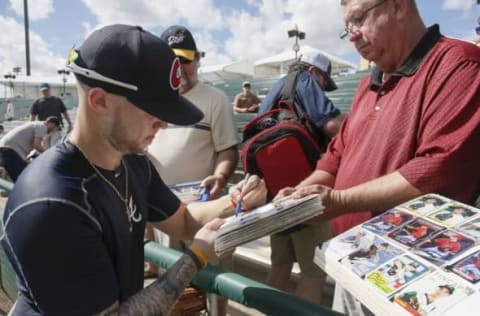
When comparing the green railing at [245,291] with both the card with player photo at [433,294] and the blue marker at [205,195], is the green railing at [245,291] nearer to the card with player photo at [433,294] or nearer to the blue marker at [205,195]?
the card with player photo at [433,294]

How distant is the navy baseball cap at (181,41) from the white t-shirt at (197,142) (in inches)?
10.3

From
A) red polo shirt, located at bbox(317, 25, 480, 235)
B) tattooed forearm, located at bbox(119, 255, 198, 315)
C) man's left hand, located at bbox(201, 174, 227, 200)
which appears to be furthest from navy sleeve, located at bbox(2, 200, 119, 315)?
man's left hand, located at bbox(201, 174, 227, 200)

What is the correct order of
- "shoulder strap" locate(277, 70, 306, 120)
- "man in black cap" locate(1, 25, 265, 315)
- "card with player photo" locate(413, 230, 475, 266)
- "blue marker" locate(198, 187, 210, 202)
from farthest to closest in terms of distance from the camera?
1. "shoulder strap" locate(277, 70, 306, 120)
2. "blue marker" locate(198, 187, 210, 202)
3. "man in black cap" locate(1, 25, 265, 315)
4. "card with player photo" locate(413, 230, 475, 266)

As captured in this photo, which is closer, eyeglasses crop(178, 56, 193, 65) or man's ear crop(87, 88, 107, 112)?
man's ear crop(87, 88, 107, 112)

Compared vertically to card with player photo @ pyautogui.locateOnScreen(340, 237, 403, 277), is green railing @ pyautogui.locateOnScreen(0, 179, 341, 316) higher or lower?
lower

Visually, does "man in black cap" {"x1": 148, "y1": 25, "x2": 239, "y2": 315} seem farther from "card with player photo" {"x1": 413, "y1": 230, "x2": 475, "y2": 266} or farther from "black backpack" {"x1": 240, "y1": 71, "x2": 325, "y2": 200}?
"card with player photo" {"x1": 413, "y1": 230, "x2": 475, "y2": 266}

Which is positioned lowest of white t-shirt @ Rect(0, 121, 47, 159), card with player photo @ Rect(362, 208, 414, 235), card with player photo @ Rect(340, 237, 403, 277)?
white t-shirt @ Rect(0, 121, 47, 159)

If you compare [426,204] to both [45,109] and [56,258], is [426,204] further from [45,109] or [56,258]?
[45,109]

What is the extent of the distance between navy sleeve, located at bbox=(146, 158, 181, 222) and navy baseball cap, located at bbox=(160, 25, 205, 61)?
124 cm

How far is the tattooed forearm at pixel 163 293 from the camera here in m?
1.19

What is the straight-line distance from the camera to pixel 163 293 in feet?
4.10

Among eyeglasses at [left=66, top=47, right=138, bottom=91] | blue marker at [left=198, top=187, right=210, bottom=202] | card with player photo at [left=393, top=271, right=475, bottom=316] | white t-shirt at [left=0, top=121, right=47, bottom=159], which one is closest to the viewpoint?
card with player photo at [left=393, top=271, right=475, bottom=316]

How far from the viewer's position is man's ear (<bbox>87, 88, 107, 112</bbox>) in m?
1.18

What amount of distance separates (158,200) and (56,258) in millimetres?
671
